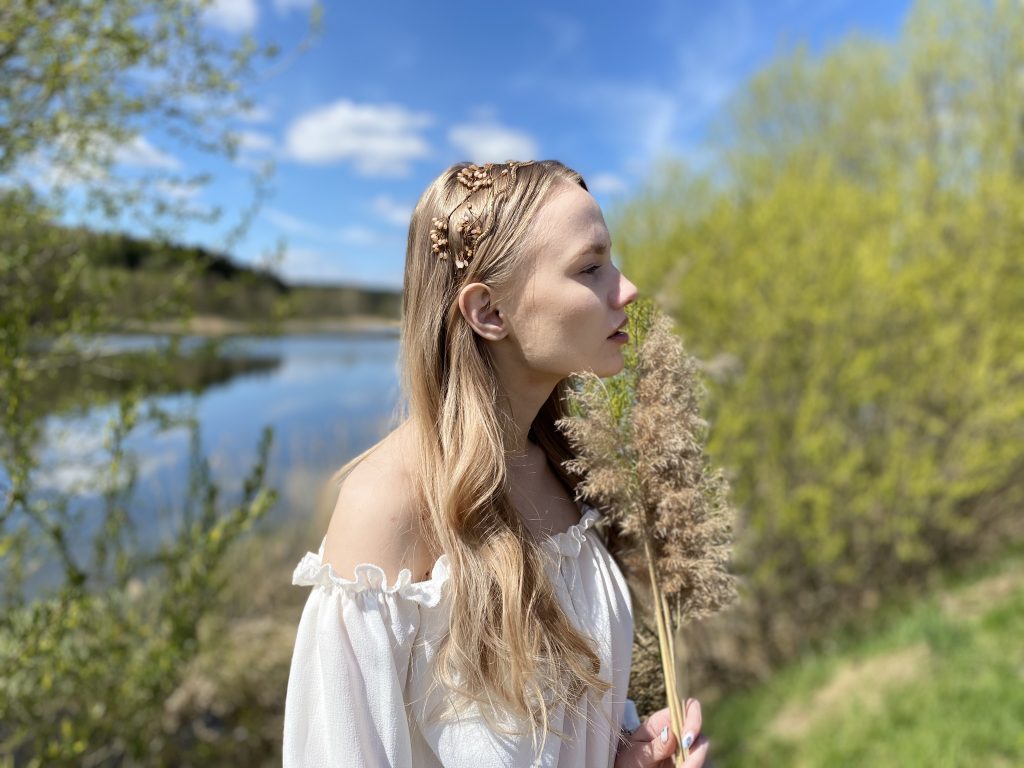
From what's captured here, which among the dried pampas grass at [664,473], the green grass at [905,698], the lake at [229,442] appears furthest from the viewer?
the green grass at [905,698]

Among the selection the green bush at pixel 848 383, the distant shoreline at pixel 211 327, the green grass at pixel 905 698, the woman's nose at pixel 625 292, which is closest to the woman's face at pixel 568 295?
the woman's nose at pixel 625 292

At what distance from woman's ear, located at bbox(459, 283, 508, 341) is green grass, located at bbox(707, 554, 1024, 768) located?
3.05m

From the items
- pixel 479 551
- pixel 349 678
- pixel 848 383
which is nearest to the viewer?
pixel 349 678

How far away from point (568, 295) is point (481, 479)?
1.14ft

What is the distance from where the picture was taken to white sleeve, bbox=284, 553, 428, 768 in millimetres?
1041

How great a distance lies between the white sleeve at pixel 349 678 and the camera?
1041 mm

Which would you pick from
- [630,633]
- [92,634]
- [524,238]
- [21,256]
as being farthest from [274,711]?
[524,238]

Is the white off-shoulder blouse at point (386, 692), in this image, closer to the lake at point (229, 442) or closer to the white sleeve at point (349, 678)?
the white sleeve at point (349, 678)

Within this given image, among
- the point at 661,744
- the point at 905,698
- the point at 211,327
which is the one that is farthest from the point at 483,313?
the point at 905,698

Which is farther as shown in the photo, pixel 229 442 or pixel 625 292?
pixel 229 442

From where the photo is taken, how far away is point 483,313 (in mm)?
1244

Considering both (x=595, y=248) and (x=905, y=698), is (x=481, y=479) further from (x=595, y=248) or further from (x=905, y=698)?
(x=905, y=698)

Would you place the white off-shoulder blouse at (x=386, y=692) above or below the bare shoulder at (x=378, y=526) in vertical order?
below

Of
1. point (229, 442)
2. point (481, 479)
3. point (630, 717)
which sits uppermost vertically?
point (481, 479)
